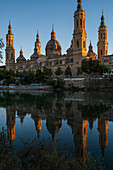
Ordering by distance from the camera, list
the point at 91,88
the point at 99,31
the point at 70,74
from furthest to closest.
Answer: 1. the point at 99,31
2. the point at 70,74
3. the point at 91,88

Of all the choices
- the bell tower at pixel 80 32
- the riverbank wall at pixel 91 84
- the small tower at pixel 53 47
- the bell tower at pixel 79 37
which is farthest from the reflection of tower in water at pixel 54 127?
the small tower at pixel 53 47

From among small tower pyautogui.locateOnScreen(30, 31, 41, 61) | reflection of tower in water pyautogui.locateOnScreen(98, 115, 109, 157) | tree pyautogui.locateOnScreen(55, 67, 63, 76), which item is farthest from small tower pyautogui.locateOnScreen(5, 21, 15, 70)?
reflection of tower in water pyautogui.locateOnScreen(98, 115, 109, 157)

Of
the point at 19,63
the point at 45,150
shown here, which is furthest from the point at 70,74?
the point at 45,150

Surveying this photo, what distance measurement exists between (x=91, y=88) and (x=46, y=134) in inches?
1913

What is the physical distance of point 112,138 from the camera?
872 centimetres

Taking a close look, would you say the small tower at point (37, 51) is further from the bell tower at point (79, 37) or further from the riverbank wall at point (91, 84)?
the riverbank wall at point (91, 84)

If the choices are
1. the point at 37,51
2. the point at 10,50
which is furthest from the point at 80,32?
the point at 10,50

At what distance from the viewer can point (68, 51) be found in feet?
A: 285

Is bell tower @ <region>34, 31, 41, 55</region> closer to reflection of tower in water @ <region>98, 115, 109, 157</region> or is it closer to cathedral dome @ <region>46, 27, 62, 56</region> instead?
cathedral dome @ <region>46, 27, 62, 56</region>

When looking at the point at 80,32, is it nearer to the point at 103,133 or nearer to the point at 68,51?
A: the point at 68,51

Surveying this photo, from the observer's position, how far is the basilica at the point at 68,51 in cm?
7069

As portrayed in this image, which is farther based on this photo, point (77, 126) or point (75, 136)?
point (77, 126)

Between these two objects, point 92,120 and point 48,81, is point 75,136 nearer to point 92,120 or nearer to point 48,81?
point 92,120

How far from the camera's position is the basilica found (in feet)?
232
